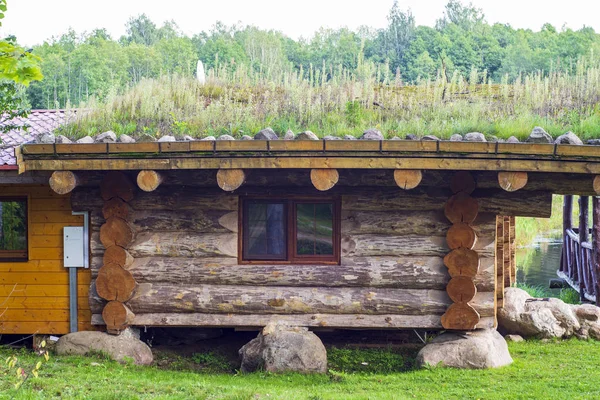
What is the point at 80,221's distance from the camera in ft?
35.1

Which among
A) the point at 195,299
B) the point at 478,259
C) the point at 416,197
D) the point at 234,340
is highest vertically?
the point at 416,197

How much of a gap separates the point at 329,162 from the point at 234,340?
154 inches

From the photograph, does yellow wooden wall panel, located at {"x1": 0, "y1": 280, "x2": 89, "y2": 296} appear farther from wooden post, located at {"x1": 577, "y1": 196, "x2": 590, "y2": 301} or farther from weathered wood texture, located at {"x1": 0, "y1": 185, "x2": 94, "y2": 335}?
wooden post, located at {"x1": 577, "y1": 196, "x2": 590, "y2": 301}

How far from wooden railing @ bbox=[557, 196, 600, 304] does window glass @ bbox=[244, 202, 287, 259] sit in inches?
300

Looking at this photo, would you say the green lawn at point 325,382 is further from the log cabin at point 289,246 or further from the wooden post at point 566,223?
the wooden post at point 566,223

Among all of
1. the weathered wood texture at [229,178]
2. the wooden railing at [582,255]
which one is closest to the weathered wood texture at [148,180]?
the weathered wood texture at [229,178]

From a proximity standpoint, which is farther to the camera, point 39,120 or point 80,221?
point 39,120

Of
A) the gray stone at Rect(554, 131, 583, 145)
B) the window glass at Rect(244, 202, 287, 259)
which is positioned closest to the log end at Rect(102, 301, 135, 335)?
the window glass at Rect(244, 202, 287, 259)

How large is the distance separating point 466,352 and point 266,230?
3.29 meters

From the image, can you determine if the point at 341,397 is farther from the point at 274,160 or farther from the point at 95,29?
the point at 95,29

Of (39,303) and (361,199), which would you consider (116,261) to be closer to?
(39,303)

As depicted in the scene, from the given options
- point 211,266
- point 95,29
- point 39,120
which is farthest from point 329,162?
point 95,29

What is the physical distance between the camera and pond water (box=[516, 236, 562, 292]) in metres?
21.2

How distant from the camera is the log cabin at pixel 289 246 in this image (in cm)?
1011
